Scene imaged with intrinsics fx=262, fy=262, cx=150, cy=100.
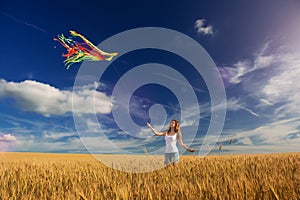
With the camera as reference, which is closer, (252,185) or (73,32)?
(252,185)

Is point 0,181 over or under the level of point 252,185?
under

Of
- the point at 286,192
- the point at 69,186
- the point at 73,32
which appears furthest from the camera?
the point at 73,32

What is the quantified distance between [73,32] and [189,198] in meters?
5.39

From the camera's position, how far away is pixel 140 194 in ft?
14.1

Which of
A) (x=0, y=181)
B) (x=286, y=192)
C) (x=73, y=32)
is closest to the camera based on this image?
(x=286, y=192)

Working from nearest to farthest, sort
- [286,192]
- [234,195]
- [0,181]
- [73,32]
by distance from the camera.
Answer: [234,195] → [286,192] → [0,181] → [73,32]

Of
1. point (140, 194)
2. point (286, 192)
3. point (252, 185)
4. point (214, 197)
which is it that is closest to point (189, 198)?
point (214, 197)

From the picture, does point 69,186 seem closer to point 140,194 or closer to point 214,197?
point 140,194

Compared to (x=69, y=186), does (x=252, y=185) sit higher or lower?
higher

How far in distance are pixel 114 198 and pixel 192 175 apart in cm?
313

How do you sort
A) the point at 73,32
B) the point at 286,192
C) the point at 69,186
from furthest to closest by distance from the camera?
the point at 73,32 < the point at 69,186 < the point at 286,192

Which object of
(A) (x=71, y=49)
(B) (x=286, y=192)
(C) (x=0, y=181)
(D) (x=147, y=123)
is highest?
(A) (x=71, y=49)

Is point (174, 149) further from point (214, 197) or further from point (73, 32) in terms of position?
point (214, 197)

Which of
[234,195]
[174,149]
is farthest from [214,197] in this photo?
[174,149]
